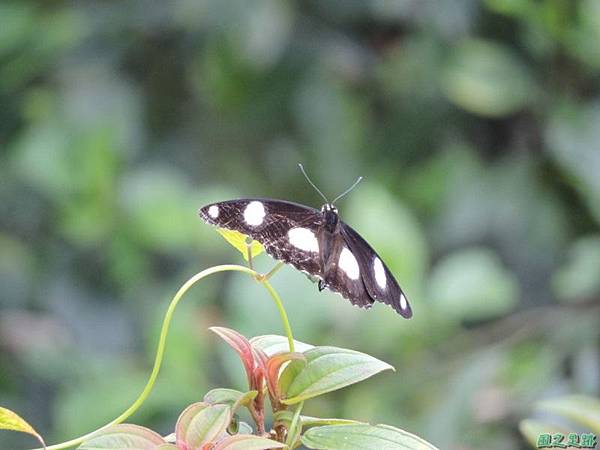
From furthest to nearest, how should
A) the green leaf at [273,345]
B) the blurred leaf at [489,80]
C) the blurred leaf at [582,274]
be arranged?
1. the blurred leaf at [489,80]
2. the blurred leaf at [582,274]
3. the green leaf at [273,345]

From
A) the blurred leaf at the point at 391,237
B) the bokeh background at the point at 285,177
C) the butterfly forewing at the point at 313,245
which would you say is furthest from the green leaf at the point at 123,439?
the blurred leaf at the point at 391,237

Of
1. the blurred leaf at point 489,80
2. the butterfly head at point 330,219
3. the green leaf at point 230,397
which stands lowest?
the green leaf at point 230,397

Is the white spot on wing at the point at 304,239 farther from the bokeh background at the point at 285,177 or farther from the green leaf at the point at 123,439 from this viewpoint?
the bokeh background at the point at 285,177

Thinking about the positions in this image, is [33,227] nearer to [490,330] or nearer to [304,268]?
[490,330]

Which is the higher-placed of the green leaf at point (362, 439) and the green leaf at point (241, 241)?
the green leaf at point (241, 241)

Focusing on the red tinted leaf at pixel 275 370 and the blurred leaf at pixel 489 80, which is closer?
the red tinted leaf at pixel 275 370

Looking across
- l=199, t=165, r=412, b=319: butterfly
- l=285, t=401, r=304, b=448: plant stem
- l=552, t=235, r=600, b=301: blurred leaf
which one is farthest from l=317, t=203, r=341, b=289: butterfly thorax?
l=552, t=235, r=600, b=301: blurred leaf

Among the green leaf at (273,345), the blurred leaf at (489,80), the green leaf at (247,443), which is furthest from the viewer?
the blurred leaf at (489,80)
